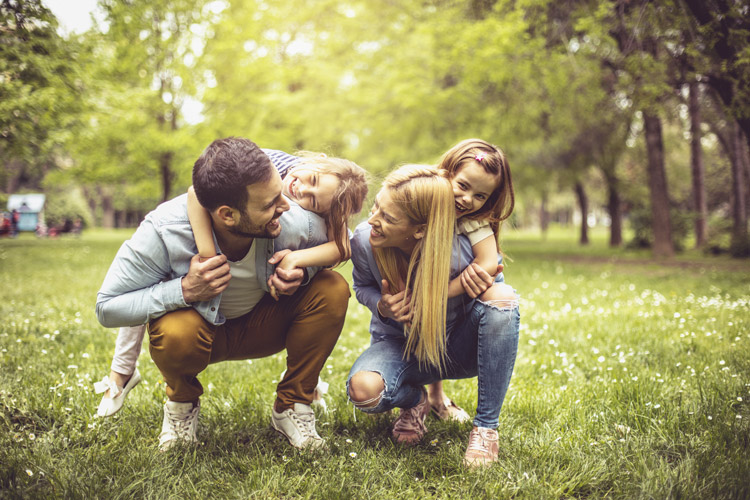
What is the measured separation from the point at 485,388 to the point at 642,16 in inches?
194

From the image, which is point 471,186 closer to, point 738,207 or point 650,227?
point 738,207

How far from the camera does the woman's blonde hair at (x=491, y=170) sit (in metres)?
2.49

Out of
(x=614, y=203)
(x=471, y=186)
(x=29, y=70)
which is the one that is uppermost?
(x=29, y=70)

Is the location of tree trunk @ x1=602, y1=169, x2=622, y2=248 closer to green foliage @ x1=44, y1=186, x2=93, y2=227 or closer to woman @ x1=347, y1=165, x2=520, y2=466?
woman @ x1=347, y1=165, x2=520, y2=466

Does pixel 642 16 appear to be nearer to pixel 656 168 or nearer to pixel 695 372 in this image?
pixel 695 372

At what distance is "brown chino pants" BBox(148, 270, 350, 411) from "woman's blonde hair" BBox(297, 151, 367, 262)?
19cm

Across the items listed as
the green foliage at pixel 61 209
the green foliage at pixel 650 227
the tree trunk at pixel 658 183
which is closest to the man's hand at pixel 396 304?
the tree trunk at pixel 658 183

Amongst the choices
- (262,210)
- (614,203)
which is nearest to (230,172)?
(262,210)

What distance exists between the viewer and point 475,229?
2.52 metres

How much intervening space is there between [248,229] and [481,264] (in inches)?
42.6

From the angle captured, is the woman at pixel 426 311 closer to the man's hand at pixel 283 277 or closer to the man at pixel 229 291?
the man at pixel 229 291

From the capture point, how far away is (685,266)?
10828mm

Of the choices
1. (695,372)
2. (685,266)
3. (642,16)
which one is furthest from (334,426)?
(685,266)

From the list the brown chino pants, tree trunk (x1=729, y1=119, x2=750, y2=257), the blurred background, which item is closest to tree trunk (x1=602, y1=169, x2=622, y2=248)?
the blurred background
